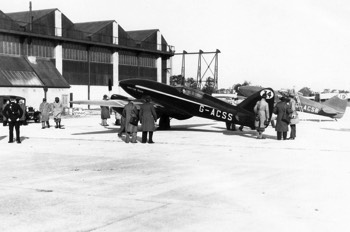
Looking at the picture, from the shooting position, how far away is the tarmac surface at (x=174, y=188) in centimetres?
710

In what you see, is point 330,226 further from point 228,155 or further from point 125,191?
point 228,155

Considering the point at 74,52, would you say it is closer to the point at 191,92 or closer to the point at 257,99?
the point at 191,92

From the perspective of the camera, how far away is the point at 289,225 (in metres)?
6.89

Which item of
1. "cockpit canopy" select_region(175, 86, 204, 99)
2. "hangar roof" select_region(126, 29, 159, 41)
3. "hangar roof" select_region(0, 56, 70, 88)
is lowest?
"cockpit canopy" select_region(175, 86, 204, 99)

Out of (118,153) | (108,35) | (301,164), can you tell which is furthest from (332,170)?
(108,35)

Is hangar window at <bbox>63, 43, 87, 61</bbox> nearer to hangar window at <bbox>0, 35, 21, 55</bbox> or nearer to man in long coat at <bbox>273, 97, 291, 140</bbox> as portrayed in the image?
hangar window at <bbox>0, 35, 21, 55</bbox>

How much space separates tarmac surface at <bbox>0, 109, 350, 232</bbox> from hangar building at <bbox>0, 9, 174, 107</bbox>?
111 feet

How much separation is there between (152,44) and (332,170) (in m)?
72.8

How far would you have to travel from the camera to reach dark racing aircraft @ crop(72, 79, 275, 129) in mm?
22156

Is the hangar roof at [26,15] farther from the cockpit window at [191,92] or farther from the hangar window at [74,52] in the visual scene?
the cockpit window at [191,92]

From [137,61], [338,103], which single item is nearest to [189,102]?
[338,103]

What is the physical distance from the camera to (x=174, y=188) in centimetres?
972

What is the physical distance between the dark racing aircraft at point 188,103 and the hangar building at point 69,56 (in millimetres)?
24249

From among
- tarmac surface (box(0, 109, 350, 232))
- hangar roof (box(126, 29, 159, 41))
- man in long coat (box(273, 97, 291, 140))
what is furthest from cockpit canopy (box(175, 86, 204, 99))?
hangar roof (box(126, 29, 159, 41))
